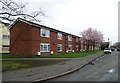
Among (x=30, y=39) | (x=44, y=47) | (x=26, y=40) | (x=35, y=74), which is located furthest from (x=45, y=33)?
(x=35, y=74)

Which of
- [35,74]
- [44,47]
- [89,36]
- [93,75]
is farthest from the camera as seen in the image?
[89,36]

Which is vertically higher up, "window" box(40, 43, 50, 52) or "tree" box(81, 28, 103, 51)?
"tree" box(81, 28, 103, 51)

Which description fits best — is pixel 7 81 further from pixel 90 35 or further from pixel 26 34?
pixel 90 35

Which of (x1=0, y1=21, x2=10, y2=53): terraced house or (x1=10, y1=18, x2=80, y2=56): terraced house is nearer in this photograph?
(x1=10, y1=18, x2=80, y2=56): terraced house

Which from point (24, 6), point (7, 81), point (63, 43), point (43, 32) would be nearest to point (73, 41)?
point (63, 43)

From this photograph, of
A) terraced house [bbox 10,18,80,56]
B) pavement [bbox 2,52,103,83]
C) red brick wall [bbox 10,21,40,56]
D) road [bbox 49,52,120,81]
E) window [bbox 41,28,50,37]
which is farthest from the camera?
window [bbox 41,28,50,37]

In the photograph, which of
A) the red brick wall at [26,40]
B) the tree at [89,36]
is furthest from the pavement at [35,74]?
the tree at [89,36]

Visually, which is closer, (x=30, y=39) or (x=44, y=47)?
(x=30, y=39)

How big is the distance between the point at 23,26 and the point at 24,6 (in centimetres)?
2357

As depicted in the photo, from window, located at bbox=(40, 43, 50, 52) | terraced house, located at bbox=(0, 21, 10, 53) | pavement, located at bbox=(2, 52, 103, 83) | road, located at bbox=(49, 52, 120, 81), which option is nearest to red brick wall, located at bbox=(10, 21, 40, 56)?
window, located at bbox=(40, 43, 50, 52)

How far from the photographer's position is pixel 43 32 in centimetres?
4634

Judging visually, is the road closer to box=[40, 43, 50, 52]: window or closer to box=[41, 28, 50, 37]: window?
box=[40, 43, 50, 52]: window

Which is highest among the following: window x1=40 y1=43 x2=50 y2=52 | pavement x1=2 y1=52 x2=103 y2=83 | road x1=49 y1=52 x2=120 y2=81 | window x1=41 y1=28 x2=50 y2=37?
window x1=41 y1=28 x2=50 y2=37

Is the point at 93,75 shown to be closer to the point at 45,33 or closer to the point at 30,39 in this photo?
the point at 30,39
